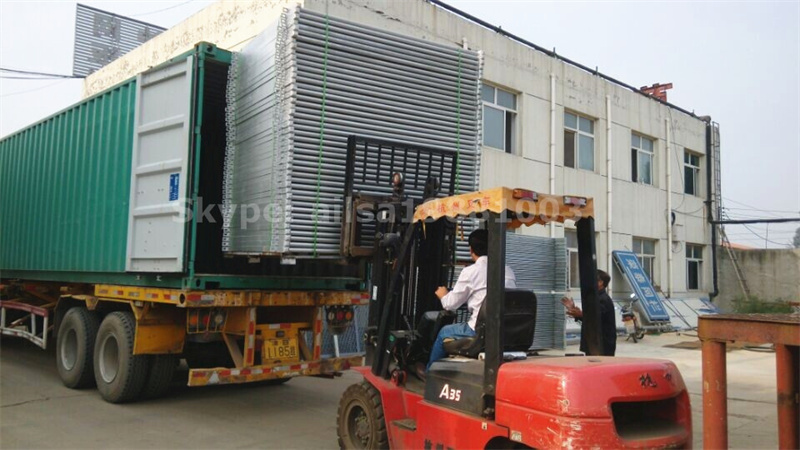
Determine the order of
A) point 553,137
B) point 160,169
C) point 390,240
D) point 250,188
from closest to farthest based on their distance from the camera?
point 390,240 → point 250,188 → point 160,169 → point 553,137

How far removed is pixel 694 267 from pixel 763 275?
94.3 inches

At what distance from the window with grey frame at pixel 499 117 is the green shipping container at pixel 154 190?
8315 mm

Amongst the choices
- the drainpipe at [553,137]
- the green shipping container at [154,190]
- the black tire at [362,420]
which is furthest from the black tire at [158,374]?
the drainpipe at [553,137]

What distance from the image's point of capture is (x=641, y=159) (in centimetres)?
2064

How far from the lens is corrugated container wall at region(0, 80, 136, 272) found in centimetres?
741

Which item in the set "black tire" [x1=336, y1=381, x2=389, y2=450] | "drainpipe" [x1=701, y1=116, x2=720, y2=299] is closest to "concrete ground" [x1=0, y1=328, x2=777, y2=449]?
"black tire" [x1=336, y1=381, x2=389, y2=450]

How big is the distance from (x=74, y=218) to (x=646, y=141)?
1793 centimetres

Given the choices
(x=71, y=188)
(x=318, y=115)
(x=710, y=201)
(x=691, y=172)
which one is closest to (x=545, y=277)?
(x=318, y=115)

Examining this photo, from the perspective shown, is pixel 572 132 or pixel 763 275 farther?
pixel 763 275

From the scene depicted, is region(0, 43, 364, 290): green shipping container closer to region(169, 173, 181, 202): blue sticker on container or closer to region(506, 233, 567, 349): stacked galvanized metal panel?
region(169, 173, 181, 202): blue sticker on container

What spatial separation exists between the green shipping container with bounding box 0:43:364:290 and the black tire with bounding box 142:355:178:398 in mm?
911

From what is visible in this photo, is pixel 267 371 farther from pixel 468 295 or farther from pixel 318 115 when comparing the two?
pixel 468 295

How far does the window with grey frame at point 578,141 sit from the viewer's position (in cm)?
1759

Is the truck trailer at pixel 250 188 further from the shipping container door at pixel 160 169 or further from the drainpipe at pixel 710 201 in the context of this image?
the drainpipe at pixel 710 201
